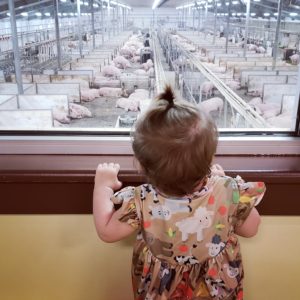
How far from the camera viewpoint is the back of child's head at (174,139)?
0.75 m

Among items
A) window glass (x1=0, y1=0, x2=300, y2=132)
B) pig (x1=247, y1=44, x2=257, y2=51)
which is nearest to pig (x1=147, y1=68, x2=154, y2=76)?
window glass (x1=0, y1=0, x2=300, y2=132)

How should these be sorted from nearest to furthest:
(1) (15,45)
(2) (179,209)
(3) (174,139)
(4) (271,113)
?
(3) (174,139), (2) (179,209), (1) (15,45), (4) (271,113)

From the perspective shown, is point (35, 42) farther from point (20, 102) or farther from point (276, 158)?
point (276, 158)

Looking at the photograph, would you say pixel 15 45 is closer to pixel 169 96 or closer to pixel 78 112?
pixel 78 112

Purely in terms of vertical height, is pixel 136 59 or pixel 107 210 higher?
pixel 136 59

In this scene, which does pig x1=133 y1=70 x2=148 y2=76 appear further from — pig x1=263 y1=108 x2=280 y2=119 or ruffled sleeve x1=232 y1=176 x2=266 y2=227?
ruffled sleeve x1=232 y1=176 x2=266 y2=227

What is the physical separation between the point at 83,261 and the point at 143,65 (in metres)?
0.66

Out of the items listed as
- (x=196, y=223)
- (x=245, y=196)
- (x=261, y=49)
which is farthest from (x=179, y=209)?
(x=261, y=49)

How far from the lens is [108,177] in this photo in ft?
3.24

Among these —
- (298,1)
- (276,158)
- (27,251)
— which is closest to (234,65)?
(298,1)

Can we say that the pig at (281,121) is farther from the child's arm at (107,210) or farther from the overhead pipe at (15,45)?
the overhead pipe at (15,45)

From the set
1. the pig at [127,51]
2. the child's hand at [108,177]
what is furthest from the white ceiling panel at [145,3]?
the child's hand at [108,177]

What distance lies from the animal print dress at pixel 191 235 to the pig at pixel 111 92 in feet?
1.56

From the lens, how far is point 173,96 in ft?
2.56
